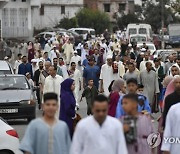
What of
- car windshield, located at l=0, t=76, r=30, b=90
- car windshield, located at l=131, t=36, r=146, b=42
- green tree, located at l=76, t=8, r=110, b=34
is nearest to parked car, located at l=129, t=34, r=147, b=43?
car windshield, located at l=131, t=36, r=146, b=42

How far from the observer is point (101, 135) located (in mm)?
10203

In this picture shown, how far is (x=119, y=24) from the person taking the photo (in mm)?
89250

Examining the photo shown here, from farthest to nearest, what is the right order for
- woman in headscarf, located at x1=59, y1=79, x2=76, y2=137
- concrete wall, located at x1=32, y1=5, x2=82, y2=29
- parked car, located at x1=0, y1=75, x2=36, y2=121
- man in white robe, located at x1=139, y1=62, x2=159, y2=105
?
1. concrete wall, located at x1=32, y1=5, x2=82, y2=29
2. man in white robe, located at x1=139, y1=62, x2=159, y2=105
3. parked car, located at x1=0, y1=75, x2=36, y2=121
4. woman in headscarf, located at x1=59, y1=79, x2=76, y2=137

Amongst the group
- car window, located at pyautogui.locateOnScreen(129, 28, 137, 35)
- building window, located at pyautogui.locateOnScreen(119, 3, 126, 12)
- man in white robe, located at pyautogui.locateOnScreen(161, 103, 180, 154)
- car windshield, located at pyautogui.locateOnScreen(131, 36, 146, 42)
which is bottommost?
car windshield, located at pyautogui.locateOnScreen(131, 36, 146, 42)

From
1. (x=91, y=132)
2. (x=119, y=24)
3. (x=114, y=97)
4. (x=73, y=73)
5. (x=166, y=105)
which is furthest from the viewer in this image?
(x=119, y=24)

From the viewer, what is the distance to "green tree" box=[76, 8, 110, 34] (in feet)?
278

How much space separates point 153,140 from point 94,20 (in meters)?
71.8

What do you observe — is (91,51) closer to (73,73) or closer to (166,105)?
(73,73)

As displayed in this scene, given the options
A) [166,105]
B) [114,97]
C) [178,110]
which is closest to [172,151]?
[178,110]

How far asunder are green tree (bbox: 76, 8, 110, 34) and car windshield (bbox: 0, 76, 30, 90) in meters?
60.1

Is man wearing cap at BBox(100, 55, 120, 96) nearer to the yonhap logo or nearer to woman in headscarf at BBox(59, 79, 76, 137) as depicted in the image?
woman in headscarf at BBox(59, 79, 76, 137)

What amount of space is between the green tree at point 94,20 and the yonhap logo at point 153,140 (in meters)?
70.8

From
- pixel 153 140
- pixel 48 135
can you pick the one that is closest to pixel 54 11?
pixel 153 140

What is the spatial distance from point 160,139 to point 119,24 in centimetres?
7549
